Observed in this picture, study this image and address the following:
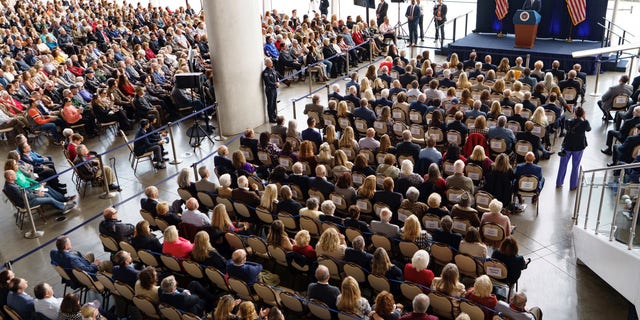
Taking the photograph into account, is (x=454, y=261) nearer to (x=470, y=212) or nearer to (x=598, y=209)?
(x=470, y=212)

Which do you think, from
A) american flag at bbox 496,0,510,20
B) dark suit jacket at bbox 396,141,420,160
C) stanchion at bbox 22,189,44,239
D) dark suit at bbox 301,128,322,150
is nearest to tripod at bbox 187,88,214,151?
dark suit at bbox 301,128,322,150

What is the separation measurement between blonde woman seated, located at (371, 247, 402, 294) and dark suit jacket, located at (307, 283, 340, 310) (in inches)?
26.5

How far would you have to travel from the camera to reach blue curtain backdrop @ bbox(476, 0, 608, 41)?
63.4 feet

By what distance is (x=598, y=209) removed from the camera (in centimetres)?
753

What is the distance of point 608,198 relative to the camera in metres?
7.32

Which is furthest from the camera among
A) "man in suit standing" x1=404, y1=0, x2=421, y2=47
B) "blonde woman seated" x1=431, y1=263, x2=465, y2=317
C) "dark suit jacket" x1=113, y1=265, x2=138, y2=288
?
"man in suit standing" x1=404, y1=0, x2=421, y2=47

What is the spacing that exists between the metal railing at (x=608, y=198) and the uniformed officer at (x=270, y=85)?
8576 mm

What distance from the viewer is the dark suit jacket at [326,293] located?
6609 millimetres

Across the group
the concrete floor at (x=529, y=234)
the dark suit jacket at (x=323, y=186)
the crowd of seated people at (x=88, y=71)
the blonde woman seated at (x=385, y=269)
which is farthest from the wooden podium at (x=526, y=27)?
the blonde woman seated at (x=385, y=269)

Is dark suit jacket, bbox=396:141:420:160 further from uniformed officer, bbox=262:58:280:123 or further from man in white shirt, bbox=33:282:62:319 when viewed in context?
man in white shirt, bbox=33:282:62:319

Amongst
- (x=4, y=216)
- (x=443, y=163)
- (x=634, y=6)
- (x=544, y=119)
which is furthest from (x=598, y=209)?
(x=634, y=6)

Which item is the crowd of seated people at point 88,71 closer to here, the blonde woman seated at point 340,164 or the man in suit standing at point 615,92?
the blonde woman seated at point 340,164

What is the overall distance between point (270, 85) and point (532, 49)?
32.2ft

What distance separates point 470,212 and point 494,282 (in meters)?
1.16
